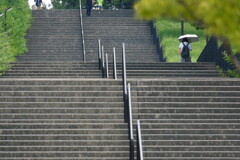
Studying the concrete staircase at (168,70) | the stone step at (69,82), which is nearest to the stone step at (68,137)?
the stone step at (69,82)

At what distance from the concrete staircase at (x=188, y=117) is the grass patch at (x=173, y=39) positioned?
9.39 metres

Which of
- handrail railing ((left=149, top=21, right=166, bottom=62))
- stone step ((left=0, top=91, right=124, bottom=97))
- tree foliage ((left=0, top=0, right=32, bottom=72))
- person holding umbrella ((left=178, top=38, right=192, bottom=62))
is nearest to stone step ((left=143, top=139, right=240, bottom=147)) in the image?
stone step ((left=0, top=91, right=124, bottom=97))

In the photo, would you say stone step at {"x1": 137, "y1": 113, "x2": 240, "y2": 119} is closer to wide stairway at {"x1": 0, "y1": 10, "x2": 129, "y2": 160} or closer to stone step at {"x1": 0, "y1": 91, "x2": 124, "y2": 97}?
wide stairway at {"x1": 0, "y1": 10, "x2": 129, "y2": 160}

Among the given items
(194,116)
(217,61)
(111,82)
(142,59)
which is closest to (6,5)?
(142,59)

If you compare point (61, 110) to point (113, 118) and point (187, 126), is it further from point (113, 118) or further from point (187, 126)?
point (187, 126)

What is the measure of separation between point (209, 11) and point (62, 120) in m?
9.63

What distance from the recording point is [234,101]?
16.3 metres

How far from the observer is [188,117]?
15680mm

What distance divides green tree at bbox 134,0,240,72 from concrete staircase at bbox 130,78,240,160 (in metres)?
7.80

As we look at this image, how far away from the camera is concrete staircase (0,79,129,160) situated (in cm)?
1446

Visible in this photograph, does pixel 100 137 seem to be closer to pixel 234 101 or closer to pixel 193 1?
pixel 234 101

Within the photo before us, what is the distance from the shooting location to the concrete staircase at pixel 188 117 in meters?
14.5

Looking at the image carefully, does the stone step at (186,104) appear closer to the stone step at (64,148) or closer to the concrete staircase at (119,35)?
the stone step at (64,148)

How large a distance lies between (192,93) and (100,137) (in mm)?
2600
